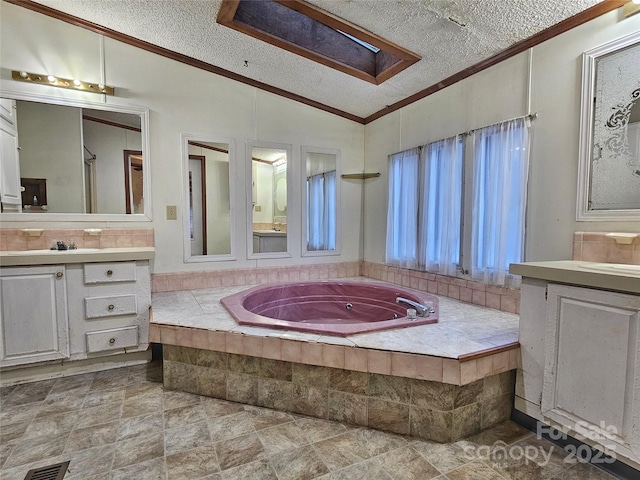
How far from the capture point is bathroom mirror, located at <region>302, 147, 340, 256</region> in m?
3.38

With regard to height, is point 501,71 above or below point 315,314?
above

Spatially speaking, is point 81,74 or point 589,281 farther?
point 81,74

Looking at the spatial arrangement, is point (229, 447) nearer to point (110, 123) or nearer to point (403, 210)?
point (403, 210)

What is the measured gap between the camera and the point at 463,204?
2.42 m

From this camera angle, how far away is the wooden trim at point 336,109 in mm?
1737

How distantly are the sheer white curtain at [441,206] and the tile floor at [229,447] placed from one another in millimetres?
1235

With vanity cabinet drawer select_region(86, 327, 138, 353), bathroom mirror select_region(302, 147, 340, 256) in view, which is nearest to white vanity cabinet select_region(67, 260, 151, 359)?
vanity cabinet drawer select_region(86, 327, 138, 353)

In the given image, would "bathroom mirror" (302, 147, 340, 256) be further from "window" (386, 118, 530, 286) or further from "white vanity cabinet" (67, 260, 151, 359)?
"white vanity cabinet" (67, 260, 151, 359)

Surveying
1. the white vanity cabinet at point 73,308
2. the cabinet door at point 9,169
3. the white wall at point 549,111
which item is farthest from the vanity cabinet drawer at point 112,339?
the white wall at point 549,111

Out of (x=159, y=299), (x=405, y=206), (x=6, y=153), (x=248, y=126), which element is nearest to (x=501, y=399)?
(x=405, y=206)

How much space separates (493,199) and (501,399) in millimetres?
1226

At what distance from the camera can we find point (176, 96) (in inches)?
110

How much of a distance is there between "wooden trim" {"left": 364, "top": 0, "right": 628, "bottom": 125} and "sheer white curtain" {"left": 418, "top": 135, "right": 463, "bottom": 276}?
0.45 m

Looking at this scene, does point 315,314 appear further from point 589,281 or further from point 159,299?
point 589,281
